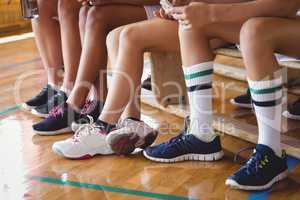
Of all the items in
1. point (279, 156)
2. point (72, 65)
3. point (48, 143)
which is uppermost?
point (72, 65)

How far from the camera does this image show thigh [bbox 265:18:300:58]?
1182 millimetres

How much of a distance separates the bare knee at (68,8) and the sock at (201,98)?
64 centimetres

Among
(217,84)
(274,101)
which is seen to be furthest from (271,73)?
(217,84)

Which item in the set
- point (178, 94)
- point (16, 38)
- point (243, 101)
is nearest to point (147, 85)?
point (178, 94)

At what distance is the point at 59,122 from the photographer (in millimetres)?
1728

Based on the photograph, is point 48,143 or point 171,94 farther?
point 171,94

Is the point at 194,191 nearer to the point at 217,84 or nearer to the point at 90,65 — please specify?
the point at 90,65

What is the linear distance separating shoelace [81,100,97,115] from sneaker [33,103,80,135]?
29 mm

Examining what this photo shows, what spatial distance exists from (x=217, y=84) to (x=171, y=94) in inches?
18.3

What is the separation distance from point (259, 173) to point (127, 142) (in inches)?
17.0

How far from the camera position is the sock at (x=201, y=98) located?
1.37 metres

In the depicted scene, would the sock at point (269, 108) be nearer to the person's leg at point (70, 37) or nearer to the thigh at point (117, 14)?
the thigh at point (117, 14)

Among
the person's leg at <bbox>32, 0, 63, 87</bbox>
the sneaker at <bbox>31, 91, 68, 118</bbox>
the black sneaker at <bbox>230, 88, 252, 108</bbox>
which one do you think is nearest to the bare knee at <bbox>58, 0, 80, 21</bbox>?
the person's leg at <bbox>32, 0, 63, 87</bbox>

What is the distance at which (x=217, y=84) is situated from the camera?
7.45 feet
